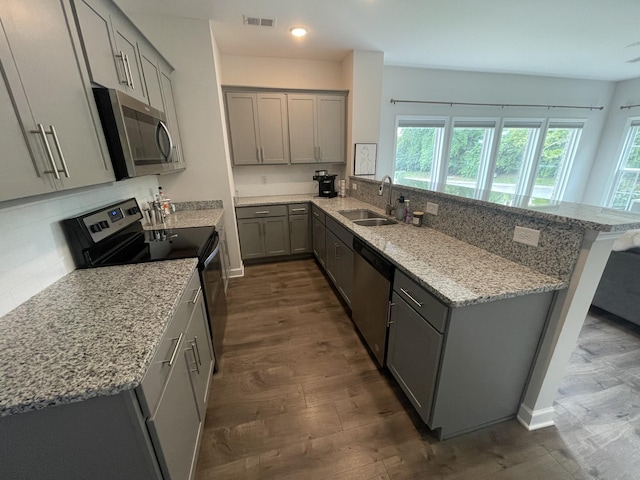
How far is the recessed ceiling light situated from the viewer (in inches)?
107

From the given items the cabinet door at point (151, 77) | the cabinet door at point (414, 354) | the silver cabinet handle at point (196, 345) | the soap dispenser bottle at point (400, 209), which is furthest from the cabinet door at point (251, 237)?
the cabinet door at point (414, 354)

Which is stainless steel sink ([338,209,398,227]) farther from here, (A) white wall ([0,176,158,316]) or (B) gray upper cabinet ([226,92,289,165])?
(A) white wall ([0,176,158,316])

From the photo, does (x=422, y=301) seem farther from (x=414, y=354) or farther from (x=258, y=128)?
(x=258, y=128)

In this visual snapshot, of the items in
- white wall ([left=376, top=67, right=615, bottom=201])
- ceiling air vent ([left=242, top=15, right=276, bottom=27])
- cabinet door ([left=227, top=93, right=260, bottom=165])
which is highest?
ceiling air vent ([left=242, top=15, right=276, bottom=27])

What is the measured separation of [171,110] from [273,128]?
132 centimetres

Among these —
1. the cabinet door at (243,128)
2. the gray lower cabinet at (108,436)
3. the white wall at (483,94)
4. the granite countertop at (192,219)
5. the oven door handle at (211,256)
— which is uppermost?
the white wall at (483,94)

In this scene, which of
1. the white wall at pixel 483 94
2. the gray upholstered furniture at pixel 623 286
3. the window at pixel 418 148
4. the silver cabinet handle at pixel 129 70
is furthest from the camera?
the window at pixel 418 148

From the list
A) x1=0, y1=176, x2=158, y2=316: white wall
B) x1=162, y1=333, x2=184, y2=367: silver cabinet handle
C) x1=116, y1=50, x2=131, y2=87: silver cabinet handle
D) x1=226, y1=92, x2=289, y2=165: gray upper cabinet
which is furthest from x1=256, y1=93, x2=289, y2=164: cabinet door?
x1=162, y1=333, x2=184, y2=367: silver cabinet handle

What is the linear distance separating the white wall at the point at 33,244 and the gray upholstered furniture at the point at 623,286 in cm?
397

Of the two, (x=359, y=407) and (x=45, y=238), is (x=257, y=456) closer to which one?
(x=359, y=407)

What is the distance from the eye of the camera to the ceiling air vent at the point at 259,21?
2504 mm

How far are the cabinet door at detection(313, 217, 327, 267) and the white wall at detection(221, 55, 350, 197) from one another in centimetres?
95

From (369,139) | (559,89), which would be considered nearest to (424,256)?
(369,139)

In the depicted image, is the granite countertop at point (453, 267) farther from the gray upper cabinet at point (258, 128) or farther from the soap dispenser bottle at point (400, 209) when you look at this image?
the gray upper cabinet at point (258, 128)
